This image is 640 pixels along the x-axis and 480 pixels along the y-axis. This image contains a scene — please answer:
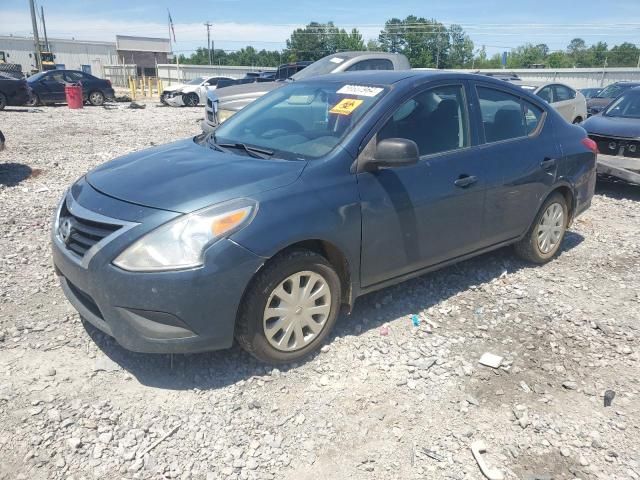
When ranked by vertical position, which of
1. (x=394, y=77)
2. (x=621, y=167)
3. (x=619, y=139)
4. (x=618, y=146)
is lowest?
(x=621, y=167)

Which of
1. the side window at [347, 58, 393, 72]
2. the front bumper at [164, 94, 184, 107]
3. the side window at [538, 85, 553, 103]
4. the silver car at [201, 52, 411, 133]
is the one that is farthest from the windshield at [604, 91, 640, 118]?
the front bumper at [164, 94, 184, 107]

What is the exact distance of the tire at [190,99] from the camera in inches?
945

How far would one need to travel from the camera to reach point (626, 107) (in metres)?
8.87

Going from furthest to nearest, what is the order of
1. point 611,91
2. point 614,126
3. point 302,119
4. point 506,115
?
point 611,91 < point 614,126 < point 506,115 < point 302,119

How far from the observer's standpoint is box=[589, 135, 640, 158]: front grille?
7828mm

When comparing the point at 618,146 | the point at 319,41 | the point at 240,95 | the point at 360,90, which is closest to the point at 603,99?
the point at 618,146

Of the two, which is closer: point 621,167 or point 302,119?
point 302,119

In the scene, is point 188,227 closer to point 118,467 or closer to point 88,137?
point 118,467

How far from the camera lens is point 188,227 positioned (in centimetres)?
272

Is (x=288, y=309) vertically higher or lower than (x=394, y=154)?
lower

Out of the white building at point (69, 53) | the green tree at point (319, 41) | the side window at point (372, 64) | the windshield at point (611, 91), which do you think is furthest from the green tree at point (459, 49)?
the side window at point (372, 64)

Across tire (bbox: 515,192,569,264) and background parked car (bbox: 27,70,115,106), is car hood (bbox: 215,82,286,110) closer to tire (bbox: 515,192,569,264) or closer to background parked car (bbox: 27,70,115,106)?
tire (bbox: 515,192,569,264)

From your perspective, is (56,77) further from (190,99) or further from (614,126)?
(614,126)

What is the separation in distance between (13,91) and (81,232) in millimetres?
18535
